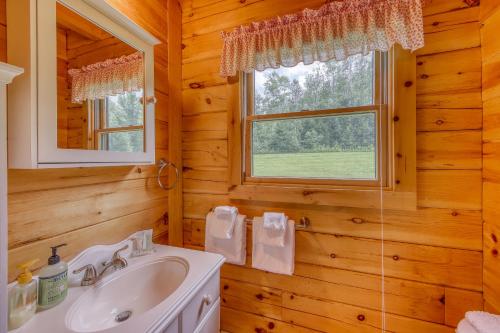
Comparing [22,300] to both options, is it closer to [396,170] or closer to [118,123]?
[118,123]

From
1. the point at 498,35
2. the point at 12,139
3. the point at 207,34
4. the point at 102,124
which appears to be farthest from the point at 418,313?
the point at 207,34

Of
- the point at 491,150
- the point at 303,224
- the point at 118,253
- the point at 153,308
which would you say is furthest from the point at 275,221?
the point at 491,150

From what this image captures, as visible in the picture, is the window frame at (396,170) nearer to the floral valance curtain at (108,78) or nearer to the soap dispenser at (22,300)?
the floral valance curtain at (108,78)

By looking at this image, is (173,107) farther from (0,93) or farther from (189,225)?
(0,93)

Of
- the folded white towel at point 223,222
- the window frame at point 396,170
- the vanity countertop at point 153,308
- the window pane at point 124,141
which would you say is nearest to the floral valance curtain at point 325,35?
the window frame at point 396,170

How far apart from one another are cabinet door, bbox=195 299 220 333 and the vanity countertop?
179 mm

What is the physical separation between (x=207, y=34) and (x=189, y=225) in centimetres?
128

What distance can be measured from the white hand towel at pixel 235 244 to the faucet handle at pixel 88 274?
1.90 feet

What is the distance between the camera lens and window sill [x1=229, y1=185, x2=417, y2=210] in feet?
3.48

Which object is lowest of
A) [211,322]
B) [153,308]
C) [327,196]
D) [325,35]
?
[211,322]

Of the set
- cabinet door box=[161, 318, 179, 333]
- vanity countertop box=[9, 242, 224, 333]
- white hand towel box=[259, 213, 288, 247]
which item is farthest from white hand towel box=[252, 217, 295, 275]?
cabinet door box=[161, 318, 179, 333]

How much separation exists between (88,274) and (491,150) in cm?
173

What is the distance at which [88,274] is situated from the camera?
2.92 ft

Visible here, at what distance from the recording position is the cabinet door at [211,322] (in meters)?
0.92
